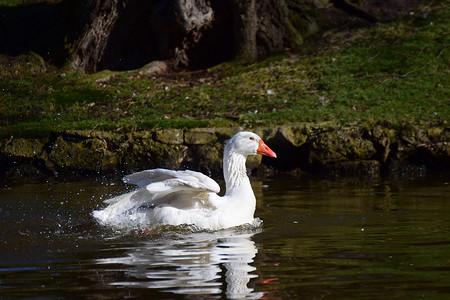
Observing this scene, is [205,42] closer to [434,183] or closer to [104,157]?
[104,157]

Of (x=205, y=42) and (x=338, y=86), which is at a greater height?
(x=205, y=42)

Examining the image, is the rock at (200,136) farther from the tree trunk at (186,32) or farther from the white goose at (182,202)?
the tree trunk at (186,32)

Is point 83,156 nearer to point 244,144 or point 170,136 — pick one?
point 170,136

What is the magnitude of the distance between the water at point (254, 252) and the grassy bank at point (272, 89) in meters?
3.41

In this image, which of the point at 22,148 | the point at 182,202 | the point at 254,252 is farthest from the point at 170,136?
the point at 254,252

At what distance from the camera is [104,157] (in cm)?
1148

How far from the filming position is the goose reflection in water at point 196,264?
4363mm

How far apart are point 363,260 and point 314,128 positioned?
6.77 metres

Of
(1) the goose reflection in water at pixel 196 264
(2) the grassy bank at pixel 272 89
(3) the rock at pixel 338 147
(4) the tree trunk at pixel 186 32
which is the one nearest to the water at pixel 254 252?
(1) the goose reflection in water at pixel 196 264

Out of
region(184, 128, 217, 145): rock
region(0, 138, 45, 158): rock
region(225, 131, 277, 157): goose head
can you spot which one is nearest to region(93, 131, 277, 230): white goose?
region(225, 131, 277, 157): goose head

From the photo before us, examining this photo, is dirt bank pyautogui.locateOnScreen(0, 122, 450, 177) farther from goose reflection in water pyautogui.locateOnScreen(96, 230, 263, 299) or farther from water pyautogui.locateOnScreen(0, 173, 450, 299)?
goose reflection in water pyautogui.locateOnScreen(96, 230, 263, 299)

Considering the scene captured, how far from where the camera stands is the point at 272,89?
46.8 ft

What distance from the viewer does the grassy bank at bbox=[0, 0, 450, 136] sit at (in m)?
12.4

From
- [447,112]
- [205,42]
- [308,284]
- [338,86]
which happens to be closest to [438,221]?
[308,284]
